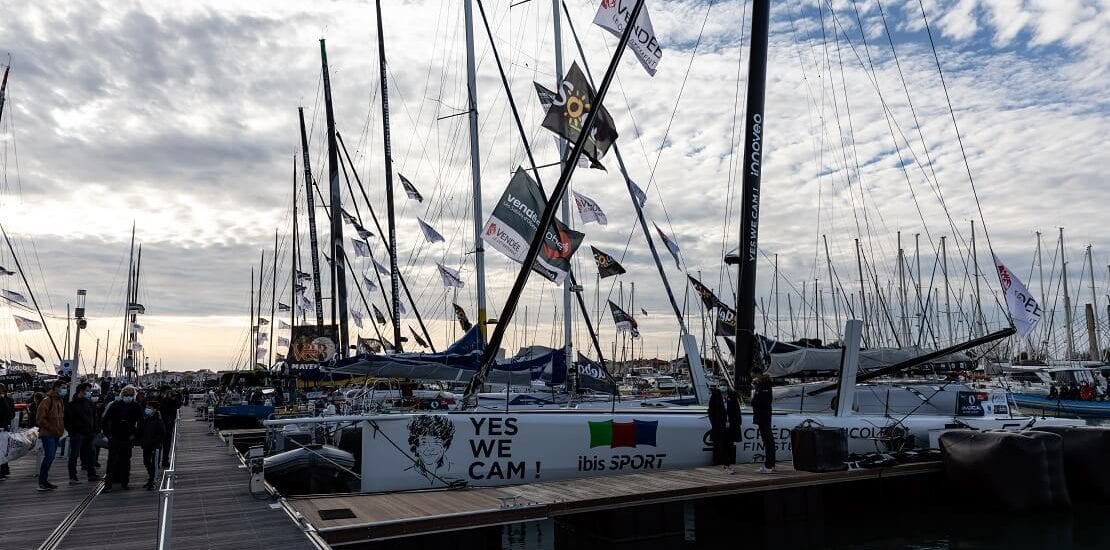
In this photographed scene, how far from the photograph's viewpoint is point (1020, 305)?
13.4 m

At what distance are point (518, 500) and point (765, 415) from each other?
16.6ft

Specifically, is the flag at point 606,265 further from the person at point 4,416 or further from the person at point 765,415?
the person at point 4,416

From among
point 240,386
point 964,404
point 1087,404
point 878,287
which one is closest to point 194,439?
point 964,404

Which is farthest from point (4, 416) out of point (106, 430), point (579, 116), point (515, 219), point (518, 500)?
point (579, 116)

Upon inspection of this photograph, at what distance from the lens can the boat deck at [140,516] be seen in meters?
9.61

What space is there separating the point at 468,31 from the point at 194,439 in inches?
627

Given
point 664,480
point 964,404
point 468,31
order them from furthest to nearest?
1. point 468,31
2. point 964,404
3. point 664,480

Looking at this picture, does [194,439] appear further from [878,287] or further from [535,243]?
[878,287]

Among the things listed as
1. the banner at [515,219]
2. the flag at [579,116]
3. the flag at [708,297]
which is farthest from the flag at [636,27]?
the flag at [708,297]

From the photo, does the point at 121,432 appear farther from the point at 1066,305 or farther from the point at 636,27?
the point at 1066,305

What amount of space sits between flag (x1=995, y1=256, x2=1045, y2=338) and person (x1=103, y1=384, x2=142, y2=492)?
14.7 m

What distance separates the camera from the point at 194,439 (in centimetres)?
2673

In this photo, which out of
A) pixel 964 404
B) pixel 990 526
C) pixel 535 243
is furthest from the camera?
pixel 964 404

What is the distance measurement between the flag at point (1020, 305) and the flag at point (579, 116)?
292 inches
